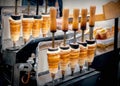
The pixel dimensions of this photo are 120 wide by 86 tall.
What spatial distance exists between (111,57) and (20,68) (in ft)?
A: 3.65

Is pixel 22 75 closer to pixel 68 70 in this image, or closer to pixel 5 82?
pixel 5 82

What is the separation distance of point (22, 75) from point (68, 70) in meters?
0.34

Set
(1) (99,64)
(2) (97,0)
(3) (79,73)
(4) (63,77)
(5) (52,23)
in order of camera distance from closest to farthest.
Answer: (5) (52,23) → (4) (63,77) → (3) (79,73) → (1) (99,64) → (2) (97,0)

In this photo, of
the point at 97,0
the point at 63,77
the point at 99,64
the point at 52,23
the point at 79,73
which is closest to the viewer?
the point at 52,23

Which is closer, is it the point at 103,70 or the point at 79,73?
the point at 79,73

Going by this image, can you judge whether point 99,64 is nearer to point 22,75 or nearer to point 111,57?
point 111,57

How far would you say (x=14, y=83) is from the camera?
119 cm

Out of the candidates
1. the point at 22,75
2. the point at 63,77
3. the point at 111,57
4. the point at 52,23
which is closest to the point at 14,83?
the point at 22,75

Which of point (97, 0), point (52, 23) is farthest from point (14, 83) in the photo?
point (97, 0)

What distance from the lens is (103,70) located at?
202cm

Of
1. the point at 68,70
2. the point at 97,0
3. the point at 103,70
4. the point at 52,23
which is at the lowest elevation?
the point at 103,70

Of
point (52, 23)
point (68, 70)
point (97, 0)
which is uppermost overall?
point (97, 0)

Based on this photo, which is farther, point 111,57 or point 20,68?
point 111,57

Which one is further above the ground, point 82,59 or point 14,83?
point 82,59
